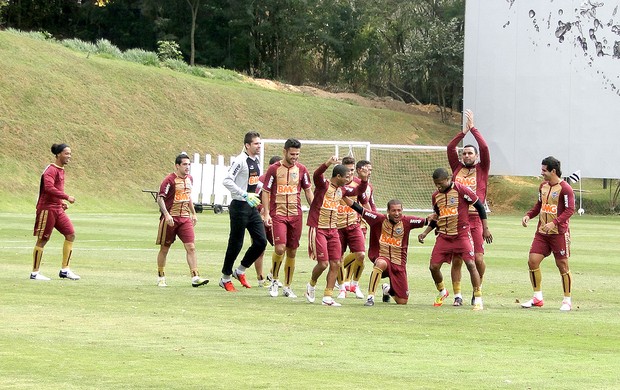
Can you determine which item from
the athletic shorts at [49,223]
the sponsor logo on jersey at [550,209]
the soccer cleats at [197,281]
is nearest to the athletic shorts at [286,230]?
the soccer cleats at [197,281]

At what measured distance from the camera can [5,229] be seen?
32969 mm

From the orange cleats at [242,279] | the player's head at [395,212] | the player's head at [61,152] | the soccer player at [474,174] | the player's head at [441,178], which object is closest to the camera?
the player's head at [441,178]

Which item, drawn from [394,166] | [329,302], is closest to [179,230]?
[329,302]

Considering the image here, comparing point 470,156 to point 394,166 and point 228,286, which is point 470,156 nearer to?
point 228,286

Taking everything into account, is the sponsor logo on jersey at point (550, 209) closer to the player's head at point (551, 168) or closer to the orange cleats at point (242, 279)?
the player's head at point (551, 168)

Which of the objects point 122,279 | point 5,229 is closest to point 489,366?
point 122,279

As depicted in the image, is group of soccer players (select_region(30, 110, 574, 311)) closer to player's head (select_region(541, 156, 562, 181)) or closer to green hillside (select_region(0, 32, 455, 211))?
player's head (select_region(541, 156, 562, 181))

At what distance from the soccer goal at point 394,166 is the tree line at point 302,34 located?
41.2 ft

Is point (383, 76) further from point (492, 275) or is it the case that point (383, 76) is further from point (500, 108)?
point (492, 275)

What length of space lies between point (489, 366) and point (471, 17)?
48583mm

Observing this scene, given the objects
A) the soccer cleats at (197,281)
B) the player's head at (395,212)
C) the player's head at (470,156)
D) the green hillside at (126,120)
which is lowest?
the soccer cleats at (197,281)

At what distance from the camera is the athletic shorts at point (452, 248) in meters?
16.3

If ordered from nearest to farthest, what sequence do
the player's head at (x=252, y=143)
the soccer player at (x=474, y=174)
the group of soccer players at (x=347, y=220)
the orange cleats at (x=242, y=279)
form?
the group of soccer players at (x=347, y=220) < the soccer player at (x=474, y=174) < the player's head at (x=252, y=143) < the orange cleats at (x=242, y=279)

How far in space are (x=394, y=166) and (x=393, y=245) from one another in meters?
45.8
